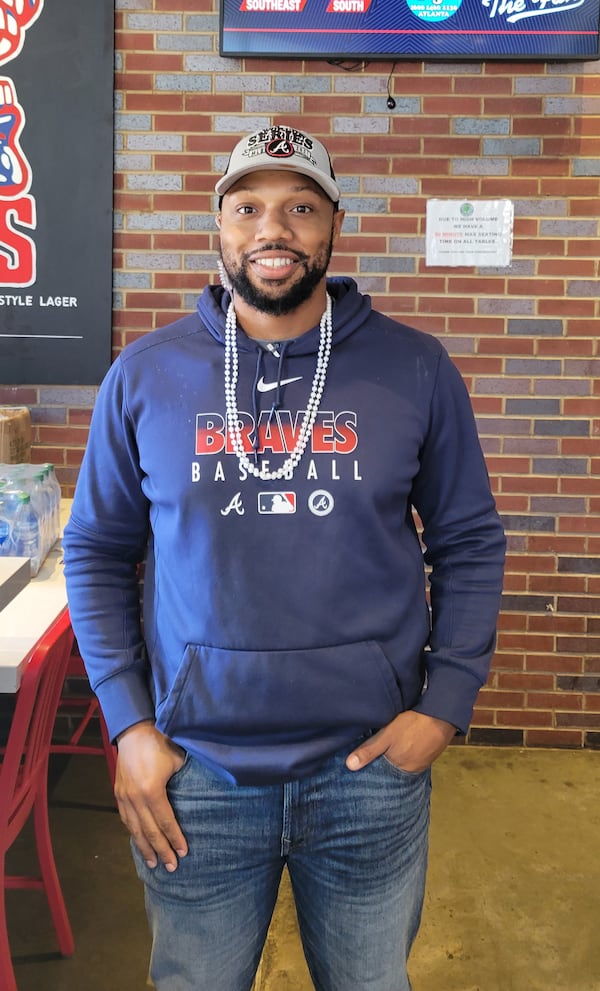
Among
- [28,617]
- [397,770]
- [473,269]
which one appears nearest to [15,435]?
[28,617]

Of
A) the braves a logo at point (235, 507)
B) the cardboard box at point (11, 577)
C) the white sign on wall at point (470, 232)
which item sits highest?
the white sign on wall at point (470, 232)

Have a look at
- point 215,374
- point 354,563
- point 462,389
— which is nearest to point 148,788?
point 354,563

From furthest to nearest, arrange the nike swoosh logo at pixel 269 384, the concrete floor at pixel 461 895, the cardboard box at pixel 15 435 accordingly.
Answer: the cardboard box at pixel 15 435, the concrete floor at pixel 461 895, the nike swoosh logo at pixel 269 384

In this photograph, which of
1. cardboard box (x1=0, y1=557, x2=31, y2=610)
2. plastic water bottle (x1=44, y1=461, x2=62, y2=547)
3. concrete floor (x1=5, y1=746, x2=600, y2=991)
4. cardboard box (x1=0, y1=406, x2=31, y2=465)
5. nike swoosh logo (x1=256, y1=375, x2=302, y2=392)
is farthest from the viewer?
cardboard box (x1=0, y1=406, x2=31, y2=465)

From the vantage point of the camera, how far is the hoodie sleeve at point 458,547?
129cm

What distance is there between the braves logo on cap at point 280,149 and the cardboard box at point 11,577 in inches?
28.3

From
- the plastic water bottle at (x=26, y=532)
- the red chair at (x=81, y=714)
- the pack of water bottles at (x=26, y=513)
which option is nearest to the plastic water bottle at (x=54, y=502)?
the pack of water bottles at (x=26, y=513)

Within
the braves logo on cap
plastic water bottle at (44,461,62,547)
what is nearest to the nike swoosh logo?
the braves logo on cap

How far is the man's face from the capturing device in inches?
49.5

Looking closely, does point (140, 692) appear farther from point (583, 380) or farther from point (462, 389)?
point (583, 380)

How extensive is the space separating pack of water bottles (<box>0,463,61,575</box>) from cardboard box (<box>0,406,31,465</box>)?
307 millimetres

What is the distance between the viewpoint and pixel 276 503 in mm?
1183

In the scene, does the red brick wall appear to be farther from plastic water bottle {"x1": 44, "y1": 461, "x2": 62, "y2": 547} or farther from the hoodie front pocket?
the hoodie front pocket

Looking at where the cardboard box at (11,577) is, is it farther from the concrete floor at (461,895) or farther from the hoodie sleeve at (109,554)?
the concrete floor at (461,895)
